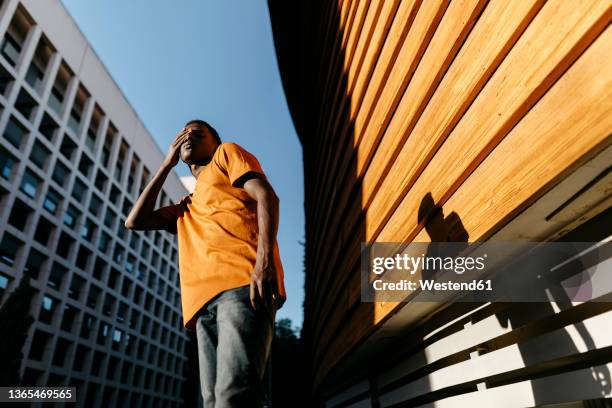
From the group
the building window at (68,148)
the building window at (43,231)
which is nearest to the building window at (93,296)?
the building window at (43,231)

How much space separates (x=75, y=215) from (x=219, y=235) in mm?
30036

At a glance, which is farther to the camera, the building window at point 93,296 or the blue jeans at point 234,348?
the building window at point 93,296

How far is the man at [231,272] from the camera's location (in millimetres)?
1302

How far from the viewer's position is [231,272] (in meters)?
1.51

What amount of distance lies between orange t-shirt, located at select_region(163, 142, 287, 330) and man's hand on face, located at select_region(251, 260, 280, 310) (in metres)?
0.07

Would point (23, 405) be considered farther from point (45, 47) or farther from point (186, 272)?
point (186, 272)

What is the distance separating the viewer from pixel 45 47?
84.1 ft

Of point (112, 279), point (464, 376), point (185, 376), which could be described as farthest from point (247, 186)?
point (185, 376)

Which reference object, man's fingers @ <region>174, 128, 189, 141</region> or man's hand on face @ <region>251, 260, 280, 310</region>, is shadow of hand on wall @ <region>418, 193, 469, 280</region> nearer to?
man's hand on face @ <region>251, 260, 280, 310</region>

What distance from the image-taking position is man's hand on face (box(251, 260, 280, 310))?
1384 mm

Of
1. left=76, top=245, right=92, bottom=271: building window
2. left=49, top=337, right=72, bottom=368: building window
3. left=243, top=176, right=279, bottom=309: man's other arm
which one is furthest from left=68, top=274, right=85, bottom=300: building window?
left=243, top=176, right=279, bottom=309: man's other arm

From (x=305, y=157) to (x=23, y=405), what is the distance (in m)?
23.8

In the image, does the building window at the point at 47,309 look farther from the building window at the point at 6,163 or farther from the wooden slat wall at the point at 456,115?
the wooden slat wall at the point at 456,115
